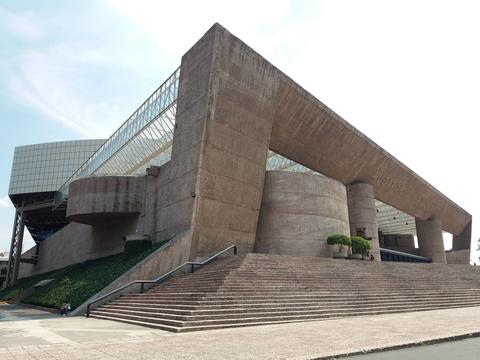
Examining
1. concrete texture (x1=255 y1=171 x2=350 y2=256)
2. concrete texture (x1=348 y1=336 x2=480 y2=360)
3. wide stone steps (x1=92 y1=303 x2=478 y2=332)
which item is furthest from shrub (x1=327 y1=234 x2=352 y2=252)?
concrete texture (x1=348 y1=336 x2=480 y2=360)

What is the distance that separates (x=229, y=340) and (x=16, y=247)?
60998 mm

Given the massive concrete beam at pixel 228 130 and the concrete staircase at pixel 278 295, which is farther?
the massive concrete beam at pixel 228 130

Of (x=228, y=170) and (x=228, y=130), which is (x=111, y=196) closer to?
(x=228, y=170)

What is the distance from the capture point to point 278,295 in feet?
49.7

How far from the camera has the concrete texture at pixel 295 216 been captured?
28.0m

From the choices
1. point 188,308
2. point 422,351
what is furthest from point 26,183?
point 422,351

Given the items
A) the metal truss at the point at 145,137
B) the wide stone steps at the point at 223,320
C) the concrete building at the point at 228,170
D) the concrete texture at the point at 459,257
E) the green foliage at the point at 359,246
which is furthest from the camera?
the concrete texture at the point at 459,257

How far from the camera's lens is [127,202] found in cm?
2936

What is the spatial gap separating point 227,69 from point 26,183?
4899cm

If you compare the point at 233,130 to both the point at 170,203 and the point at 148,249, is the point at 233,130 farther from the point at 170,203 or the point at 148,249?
the point at 148,249

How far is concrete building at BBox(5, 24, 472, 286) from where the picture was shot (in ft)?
79.7

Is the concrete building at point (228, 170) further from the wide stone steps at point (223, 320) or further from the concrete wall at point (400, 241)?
the concrete wall at point (400, 241)

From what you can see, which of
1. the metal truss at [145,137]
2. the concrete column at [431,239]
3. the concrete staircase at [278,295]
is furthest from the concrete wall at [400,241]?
the metal truss at [145,137]

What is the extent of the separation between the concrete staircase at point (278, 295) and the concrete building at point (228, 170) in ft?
17.4
